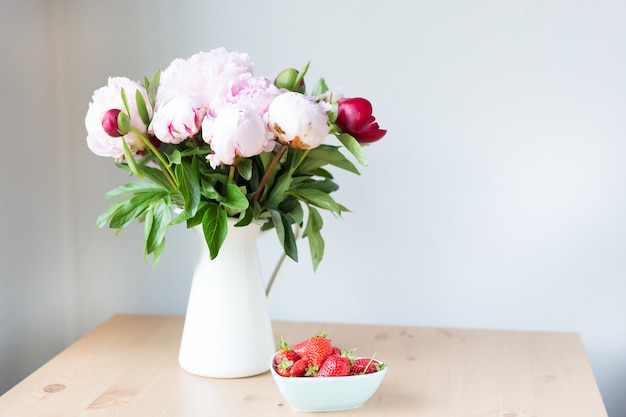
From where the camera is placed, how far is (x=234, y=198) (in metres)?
1.14

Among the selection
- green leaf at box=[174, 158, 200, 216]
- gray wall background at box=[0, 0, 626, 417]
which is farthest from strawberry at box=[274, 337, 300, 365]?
gray wall background at box=[0, 0, 626, 417]

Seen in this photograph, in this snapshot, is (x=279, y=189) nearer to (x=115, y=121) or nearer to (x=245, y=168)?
(x=245, y=168)

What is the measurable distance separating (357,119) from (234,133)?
18 centimetres

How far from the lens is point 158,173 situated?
1.22 metres

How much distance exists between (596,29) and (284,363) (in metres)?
0.94

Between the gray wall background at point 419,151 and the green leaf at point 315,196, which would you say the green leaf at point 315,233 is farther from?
the gray wall background at point 419,151

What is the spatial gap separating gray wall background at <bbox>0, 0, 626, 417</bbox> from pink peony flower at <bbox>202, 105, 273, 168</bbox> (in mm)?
595

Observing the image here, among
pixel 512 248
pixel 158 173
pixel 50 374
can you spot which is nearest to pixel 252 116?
pixel 158 173

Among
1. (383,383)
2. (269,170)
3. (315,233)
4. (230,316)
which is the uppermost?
(269,170)

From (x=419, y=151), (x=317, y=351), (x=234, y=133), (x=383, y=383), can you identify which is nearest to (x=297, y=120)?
(x=234, y=133)

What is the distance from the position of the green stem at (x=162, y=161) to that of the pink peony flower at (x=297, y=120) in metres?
0.18

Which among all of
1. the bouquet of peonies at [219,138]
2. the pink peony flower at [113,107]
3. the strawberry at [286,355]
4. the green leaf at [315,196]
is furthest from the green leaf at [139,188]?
the strawberry at [286,355]

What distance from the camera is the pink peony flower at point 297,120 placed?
106 cm

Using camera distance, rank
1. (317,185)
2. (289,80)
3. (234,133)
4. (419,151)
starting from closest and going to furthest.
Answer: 1. (234,133)
2. (289,80)
3. (317,185)
4. (419,151)
